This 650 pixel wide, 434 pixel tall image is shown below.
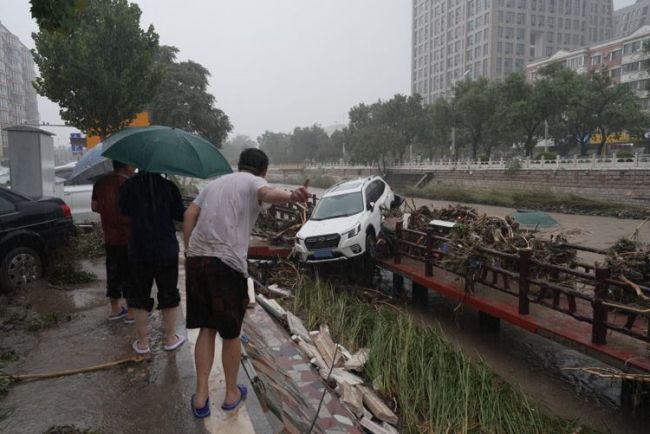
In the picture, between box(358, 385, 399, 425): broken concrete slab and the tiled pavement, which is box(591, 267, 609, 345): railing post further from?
the tiled pavement

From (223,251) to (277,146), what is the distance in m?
111

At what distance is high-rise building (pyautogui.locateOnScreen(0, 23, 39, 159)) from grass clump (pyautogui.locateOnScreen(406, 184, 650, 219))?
61.6 m

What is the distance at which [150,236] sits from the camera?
3484 millimetres

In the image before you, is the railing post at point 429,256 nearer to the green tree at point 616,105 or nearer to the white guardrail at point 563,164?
the white guardrail at point 563,164

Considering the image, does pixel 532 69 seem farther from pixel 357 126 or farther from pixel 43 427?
pixel 43 427

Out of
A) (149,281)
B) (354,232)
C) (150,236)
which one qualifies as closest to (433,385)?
(149,281)

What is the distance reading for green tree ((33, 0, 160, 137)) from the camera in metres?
11.4

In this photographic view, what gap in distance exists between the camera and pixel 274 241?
9.84 metres

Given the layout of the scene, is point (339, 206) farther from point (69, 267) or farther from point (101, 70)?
point (101, 70)

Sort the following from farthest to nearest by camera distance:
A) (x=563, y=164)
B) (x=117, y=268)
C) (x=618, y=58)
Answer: (x=618, y=58), (x=563, y=164), (x=117, y=268)

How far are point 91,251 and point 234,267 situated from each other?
21.3ft

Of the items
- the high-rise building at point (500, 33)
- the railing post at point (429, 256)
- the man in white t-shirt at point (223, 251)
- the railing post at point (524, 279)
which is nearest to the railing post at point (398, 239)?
the railing post at point (429, 256)

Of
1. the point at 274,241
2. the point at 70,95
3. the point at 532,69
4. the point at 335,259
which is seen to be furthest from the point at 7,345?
the point at 532,69

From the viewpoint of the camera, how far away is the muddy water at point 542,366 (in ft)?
16.3
